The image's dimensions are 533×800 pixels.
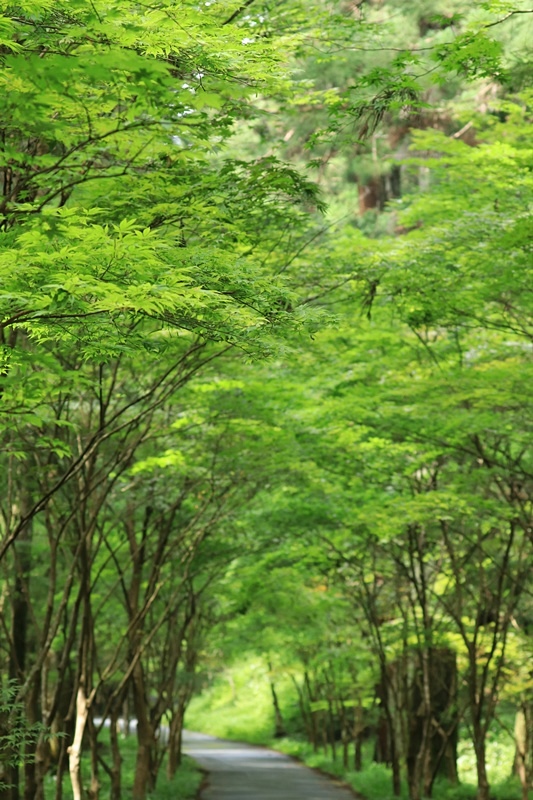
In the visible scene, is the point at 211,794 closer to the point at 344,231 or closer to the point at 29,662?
the point at 29,662

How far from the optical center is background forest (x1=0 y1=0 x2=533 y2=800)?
571 centimetres

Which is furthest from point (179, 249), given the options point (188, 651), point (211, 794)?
point (188, 651)

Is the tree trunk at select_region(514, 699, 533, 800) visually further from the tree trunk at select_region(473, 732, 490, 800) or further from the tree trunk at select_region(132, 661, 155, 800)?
the tree trunk at select_region(132, 661, 155, 800)

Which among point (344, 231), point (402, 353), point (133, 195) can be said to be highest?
point (344, 231)

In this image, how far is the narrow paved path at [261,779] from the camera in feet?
67.7

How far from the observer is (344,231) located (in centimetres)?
1310

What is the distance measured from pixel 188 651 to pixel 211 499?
35.1 feet

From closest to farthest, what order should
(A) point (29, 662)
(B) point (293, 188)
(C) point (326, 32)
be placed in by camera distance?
(B) point (293, 188), (C) point (326, 32), (A) point (29, 662)

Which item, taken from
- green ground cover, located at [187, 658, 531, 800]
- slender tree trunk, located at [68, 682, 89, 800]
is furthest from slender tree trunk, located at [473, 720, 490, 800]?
slender tree trunk, located at [68, 682, 89, 800]

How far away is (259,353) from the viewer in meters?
6.64

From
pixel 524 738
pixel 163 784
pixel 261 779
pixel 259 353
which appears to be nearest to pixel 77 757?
pixel 259 353

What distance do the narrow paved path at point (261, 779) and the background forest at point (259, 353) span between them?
0.99 meters

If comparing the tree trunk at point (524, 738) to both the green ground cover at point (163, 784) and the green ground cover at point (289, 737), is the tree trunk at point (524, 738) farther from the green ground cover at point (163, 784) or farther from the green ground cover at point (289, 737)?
the green ground cover at point (163, 784)

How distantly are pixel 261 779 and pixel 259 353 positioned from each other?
822 inches
